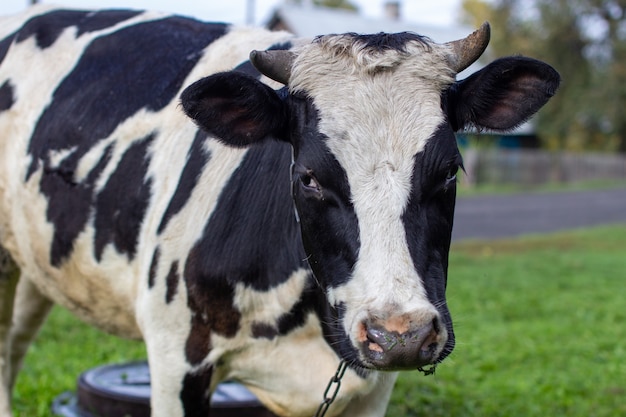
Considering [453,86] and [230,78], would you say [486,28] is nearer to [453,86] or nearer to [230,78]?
[453,86]

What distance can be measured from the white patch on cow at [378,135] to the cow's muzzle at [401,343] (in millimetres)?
29

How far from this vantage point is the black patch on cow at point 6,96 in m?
4.88

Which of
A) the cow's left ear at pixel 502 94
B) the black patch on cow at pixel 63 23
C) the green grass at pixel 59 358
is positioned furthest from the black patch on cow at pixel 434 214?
the green grass at pixel 59 358

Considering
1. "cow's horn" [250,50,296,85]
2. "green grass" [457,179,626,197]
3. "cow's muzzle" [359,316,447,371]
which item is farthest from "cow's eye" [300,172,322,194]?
"green grass" [457,179,626,197]

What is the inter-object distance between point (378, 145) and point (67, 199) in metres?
2.02

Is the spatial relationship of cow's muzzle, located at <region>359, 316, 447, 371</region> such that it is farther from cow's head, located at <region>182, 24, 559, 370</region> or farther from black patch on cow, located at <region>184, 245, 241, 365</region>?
black patch on cow, located at <region>184, 245, 241, 365</region>

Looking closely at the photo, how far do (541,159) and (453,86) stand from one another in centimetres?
3922

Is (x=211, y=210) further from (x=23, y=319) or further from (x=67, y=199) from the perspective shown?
(x=23, y=319)

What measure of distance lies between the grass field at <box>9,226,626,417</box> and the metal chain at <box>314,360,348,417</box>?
435 millimetres

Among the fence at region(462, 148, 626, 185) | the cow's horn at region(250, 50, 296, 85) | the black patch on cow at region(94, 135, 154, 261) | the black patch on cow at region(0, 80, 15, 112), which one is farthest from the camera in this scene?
the fence at region(462, 148, 626, 185)

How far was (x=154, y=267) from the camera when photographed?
393 centimetres

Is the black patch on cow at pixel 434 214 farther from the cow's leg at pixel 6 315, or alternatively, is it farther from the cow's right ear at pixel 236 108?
the cow's leg at pixel 6 315

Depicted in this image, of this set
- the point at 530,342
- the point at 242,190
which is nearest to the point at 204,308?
the point at 242,190

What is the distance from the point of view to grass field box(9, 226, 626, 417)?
6164 mm
